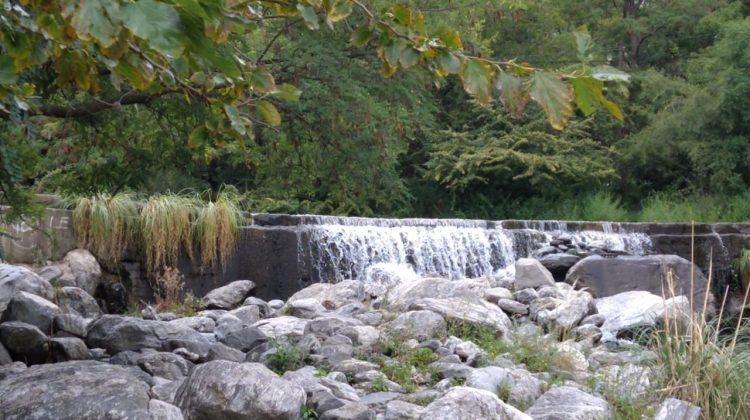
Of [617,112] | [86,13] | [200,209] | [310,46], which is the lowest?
[200,209]

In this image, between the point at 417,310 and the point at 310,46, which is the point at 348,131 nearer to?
the point at 310,46

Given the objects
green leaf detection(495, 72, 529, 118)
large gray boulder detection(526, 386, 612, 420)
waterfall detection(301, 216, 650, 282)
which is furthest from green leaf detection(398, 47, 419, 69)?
waterfall detection(301, 216, 650, 282)

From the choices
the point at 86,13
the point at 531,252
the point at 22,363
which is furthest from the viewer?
the point at 531,252

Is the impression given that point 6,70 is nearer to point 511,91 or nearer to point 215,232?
point 511,91

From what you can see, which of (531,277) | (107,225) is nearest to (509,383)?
(531,277)

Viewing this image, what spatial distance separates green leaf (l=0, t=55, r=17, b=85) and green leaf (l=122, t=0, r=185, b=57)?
878mm

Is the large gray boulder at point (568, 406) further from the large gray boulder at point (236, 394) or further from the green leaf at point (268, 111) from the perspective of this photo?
the green leaf at point (268, 111)

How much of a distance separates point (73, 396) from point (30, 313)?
2.88m

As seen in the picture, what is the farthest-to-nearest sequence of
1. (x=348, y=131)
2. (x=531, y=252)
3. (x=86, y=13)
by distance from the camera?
(x=531, y=252) < (x=348, y=131) < (x=86, y=13)

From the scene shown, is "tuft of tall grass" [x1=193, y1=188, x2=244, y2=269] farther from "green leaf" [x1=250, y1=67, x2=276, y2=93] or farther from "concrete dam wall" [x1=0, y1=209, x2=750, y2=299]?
"green leaf" [x1=250, y1=67, x2=276, y2=93]

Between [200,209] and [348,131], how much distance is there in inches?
168

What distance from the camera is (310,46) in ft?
26.5

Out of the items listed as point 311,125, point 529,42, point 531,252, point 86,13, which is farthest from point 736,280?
point 86,13

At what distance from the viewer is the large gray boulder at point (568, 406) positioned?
4.81 meters
